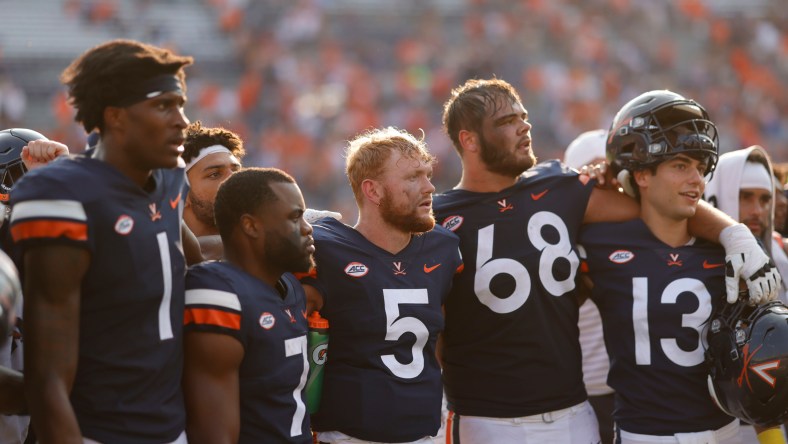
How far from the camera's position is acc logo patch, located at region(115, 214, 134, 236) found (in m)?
2.90

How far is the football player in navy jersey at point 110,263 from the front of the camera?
2750 mm

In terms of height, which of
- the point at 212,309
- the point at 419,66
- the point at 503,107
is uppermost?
the point at 419,66

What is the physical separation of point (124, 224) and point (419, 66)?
12.3 m

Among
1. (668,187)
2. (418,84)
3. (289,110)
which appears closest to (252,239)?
(668,187)

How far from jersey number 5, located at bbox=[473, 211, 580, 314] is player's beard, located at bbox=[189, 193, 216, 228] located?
1228 mm

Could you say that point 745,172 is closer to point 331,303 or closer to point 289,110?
point 331,303

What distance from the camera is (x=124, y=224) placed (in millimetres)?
2914

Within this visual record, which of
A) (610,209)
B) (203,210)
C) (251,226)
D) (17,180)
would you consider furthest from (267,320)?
(610,209)

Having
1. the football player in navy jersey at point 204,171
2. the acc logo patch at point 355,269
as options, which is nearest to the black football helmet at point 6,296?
the acc logo patch at point 355,269

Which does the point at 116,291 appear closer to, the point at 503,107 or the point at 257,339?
the point at 257,339

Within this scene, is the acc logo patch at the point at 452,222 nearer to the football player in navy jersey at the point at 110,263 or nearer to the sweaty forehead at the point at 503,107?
the sweaty forehead at the point at 503,107

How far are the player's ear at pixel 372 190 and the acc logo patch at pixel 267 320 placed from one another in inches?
35.6

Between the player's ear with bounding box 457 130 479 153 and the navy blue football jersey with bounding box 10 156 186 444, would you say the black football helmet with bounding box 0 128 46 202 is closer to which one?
the navy blue football jersey with bounding box 10 156 186 444

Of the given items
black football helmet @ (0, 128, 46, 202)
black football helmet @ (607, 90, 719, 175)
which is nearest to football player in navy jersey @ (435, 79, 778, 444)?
black football helmet @ (607, 90, 719, 175)
